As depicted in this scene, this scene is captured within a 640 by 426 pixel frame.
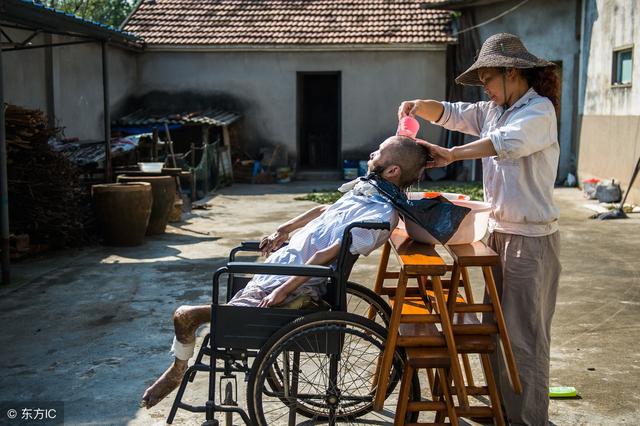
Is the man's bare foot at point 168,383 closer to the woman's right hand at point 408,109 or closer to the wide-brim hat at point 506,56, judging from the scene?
the woman's right hand at point 408,109

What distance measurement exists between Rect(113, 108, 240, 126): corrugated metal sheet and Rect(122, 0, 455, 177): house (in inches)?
28.5

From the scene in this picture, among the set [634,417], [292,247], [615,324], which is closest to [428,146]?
[292,247]

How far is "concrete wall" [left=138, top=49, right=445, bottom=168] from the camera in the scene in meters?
18.6

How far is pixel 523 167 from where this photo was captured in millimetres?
3631

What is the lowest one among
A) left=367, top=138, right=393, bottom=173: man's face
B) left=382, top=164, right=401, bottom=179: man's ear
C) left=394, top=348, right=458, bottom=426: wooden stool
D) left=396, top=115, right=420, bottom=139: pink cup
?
left=394, top=348, right=458, bottom=426: wooden stool

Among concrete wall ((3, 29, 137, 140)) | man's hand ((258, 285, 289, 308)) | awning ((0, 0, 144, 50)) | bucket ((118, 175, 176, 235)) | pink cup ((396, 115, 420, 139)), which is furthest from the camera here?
concrete wall ((3, 29, 137, 140))

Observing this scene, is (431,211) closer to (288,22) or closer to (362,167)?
(362,167)

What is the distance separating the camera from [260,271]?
11.2 ft

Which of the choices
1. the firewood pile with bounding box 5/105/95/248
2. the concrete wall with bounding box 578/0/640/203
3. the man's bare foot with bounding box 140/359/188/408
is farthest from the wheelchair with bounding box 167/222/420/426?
the concrete wall with bounding box 578/0/640/203

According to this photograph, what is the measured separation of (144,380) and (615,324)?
3369 mm

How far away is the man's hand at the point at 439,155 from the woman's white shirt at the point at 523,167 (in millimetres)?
195

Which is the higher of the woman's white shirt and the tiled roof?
the tiled roof

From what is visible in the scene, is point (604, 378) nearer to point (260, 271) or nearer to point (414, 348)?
point (414, 348)

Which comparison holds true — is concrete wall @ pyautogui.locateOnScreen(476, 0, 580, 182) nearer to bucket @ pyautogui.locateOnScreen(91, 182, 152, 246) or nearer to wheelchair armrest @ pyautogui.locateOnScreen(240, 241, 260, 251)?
bucket @ pyautogui.locateOnScreen(91, 182, 152, 246)
